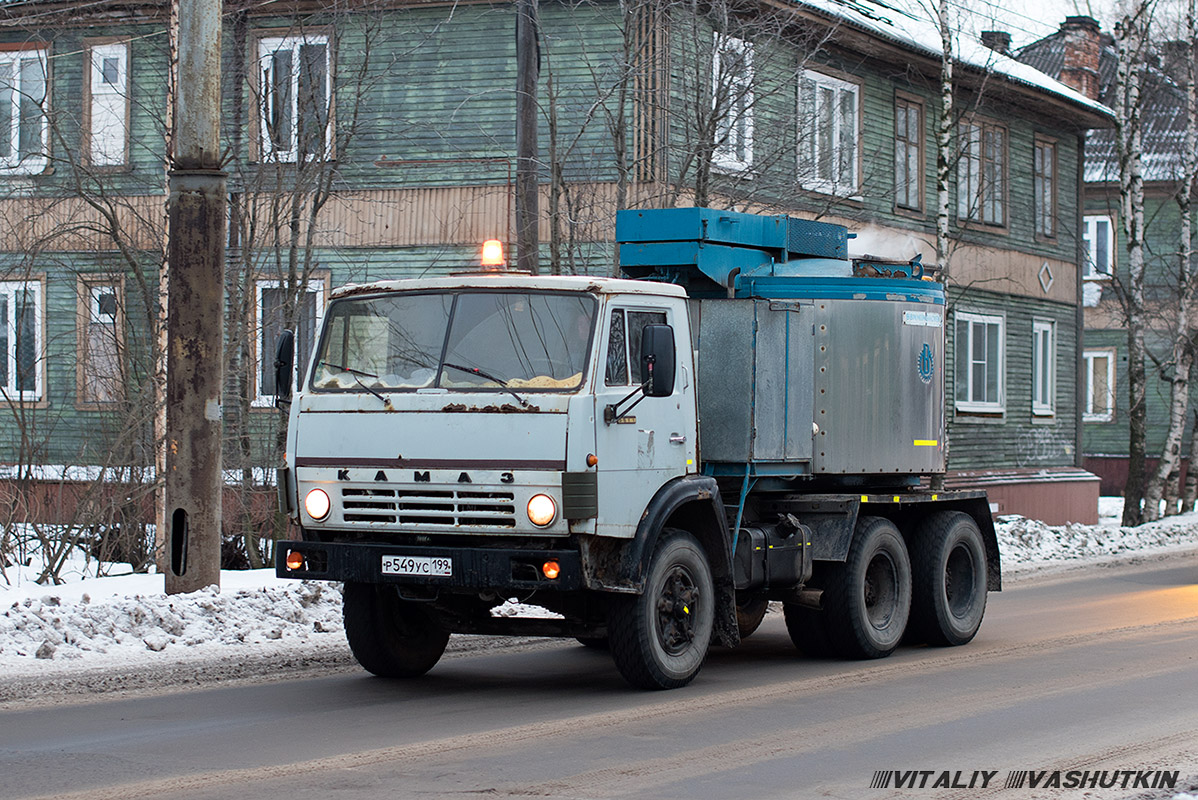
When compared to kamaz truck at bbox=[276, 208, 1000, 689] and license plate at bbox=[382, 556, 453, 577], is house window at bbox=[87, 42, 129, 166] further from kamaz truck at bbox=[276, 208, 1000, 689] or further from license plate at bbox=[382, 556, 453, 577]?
license plate at bbox=[382, 556, 453, 577]

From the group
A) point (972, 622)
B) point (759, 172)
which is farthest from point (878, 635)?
point (759, 172)

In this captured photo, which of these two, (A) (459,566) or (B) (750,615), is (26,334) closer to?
(B) (750,615)

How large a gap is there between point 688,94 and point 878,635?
29.0 feet

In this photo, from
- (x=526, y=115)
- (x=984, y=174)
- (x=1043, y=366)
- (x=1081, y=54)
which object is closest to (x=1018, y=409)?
(x=1043, y=366)

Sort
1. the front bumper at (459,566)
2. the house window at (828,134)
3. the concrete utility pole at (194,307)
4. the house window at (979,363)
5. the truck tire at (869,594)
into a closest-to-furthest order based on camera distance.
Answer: the front bumper at (459,566) → the truck tire at (869,594) → the concrete utility pole at (194,307) → the house window at (828,134) → the house window at (979,363)

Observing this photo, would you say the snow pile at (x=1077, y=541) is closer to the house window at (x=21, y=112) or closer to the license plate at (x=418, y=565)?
the license plate at (x=418, y=565)

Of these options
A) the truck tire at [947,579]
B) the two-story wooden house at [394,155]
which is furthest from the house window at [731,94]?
the truck tire at [947,579]

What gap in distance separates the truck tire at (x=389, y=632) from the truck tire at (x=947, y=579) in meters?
4.01

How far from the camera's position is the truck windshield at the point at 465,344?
30.1 ft

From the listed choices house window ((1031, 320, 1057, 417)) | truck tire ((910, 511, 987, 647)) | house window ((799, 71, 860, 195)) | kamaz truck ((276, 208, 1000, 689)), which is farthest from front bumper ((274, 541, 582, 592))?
house window ((1031, 320, 1057, 417))

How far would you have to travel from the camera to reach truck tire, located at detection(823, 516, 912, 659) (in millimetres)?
11320

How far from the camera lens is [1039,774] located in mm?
7113

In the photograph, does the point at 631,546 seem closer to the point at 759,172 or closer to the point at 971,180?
the point at 759,172

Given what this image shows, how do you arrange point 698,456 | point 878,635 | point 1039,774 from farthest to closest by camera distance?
1. point 878,635
2. point 698,456
3. point 1039,774
